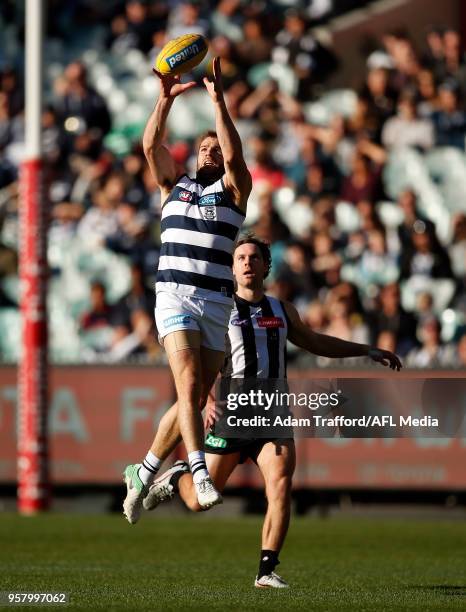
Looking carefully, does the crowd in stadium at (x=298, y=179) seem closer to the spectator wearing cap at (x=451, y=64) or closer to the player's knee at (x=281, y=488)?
the spectator wearing cap at (x=451, y=64)

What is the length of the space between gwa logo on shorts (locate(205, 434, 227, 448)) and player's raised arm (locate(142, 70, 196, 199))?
5.09 ft

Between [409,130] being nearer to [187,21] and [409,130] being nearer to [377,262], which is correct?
[377,262]

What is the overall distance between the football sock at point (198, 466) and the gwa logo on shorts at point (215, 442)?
2.44ft

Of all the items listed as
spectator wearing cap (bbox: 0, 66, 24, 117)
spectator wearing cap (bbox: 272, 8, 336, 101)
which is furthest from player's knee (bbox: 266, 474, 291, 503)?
spectator wearing cap (bbox: 0, 66, 24, 117)

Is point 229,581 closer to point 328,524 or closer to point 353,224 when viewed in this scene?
point 328,524

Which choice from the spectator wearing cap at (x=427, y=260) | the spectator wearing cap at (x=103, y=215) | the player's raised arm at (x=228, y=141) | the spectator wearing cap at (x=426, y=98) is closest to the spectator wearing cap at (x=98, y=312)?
the spectator wearing cap at (x=103, y=215)

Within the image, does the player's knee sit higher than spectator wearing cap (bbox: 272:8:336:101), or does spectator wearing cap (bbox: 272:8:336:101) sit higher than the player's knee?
spectator wearing cap (bbox: 272:8:336:101)

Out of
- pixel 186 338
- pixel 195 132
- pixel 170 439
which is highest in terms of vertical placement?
pixel 195 132

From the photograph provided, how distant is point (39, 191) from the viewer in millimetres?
A: 16125

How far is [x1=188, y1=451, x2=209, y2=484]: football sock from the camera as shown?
7.91 meters

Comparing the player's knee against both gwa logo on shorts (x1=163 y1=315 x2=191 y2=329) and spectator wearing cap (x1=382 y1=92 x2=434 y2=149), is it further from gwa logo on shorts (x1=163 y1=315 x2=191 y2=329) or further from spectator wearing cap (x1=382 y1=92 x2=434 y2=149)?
spectator wearing cap (x1=382 y1=92 x2=434 y2=149)

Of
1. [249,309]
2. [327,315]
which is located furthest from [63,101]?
[249,309]

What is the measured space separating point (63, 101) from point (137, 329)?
→ 505 centimetres

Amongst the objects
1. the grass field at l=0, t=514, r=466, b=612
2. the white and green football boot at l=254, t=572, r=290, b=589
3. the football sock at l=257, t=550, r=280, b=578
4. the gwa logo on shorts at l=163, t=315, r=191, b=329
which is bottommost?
the grass field at l=0, t=514, r=466, b=612
